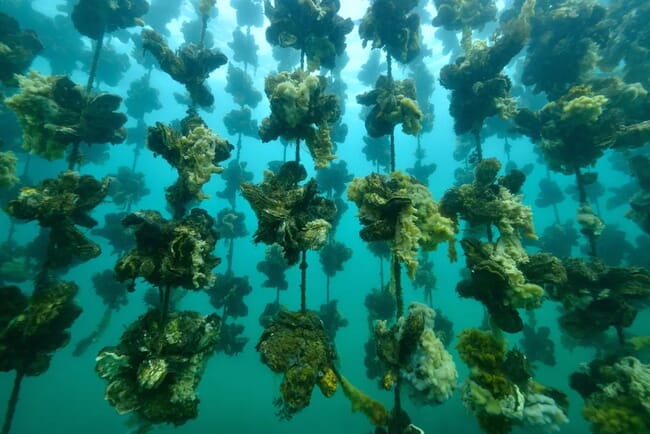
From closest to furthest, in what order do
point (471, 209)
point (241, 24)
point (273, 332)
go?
point (273, 332) < point (471, 209) < point (241, 24)

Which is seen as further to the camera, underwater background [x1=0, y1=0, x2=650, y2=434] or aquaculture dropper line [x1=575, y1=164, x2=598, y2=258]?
underwater background [x1=0, y1=0, x2=650, y2=434]

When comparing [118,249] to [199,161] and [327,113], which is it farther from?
[327,113]

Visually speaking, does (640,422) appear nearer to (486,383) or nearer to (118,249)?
(486,383)

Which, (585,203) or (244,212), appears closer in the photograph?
(585,203)

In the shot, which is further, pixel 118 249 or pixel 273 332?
pixel 118 249

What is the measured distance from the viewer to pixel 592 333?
683 cm

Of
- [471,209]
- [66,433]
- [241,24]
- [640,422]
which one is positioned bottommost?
[66,433]

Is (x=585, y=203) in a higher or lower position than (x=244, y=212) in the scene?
lower

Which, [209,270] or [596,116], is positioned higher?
[596,116]

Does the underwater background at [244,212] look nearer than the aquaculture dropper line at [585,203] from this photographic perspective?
No

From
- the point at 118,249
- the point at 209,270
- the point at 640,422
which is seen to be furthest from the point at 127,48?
the point at 640,422

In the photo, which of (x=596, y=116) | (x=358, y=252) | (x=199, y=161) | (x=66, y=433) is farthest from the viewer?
(x=358, y=252)

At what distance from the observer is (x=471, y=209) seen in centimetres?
675

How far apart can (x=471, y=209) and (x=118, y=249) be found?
16.1 metres
